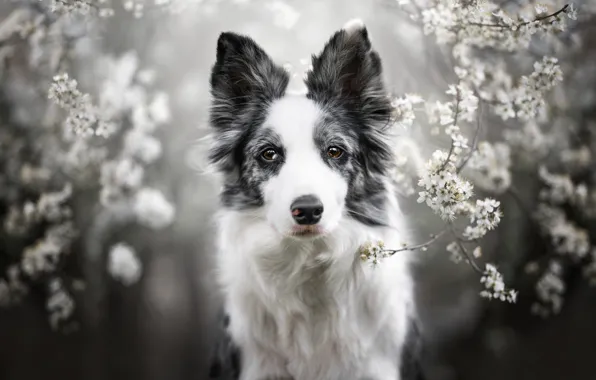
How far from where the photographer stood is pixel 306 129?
6.02ft

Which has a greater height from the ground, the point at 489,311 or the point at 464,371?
the point at 489,311

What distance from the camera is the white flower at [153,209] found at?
9.11 ft

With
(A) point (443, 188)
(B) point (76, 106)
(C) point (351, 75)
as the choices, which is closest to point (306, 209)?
(A) point (443, 188)

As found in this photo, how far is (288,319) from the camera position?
6.58 feet

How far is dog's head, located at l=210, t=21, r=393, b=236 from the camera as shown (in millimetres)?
1813

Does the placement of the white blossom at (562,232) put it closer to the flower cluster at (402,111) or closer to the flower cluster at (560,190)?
the flower cluster at (560,190)

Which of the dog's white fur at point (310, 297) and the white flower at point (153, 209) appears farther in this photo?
the white flower at point (153, 209)

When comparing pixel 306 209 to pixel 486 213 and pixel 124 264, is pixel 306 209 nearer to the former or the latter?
pixel 486 213

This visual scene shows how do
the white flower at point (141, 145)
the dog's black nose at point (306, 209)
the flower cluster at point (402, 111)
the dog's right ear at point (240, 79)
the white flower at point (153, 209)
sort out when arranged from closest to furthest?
the dog's black nose at point (306, 209), the dog's right ear at point (240, 79), the flower cluster at point (402, 111), the white flower at point (141, 145), the white flower at point (153, 209)

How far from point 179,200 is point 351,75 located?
124 cm

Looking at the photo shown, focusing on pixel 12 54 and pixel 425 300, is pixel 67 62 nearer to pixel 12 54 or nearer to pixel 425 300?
pixel 12 54

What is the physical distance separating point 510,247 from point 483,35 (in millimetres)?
1148

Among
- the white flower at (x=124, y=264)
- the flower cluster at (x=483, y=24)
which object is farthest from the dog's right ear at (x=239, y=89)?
the white flower at (x=124, y=264)

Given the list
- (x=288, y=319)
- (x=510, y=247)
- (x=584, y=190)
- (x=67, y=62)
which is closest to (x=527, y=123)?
(x=584, y=190)
